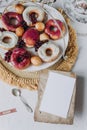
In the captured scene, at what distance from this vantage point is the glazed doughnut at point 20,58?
109cm

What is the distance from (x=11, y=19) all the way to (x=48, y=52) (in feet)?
0.60

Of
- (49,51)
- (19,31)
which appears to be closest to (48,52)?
(49,51)

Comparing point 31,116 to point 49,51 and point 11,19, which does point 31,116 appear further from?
point 11,19

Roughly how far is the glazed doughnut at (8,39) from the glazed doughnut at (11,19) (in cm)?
2

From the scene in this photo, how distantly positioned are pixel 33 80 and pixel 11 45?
136 mm

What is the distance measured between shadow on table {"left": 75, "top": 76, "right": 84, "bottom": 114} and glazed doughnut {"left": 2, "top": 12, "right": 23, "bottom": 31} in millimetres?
274

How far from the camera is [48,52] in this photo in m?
1.14

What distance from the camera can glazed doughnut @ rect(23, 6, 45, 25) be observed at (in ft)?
3.90

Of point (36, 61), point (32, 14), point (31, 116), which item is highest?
point (32, 14)

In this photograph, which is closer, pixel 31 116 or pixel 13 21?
pixel 31 116

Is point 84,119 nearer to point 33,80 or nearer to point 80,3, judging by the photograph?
point 33,80

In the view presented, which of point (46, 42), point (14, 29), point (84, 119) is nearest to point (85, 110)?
point (84, 119)

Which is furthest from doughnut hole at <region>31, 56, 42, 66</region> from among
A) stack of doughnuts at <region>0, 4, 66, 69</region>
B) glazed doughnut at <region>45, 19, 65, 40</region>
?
glazed doughnut at <region>45, 19, 65, 40</region>

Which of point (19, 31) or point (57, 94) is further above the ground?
point (19, 31)
